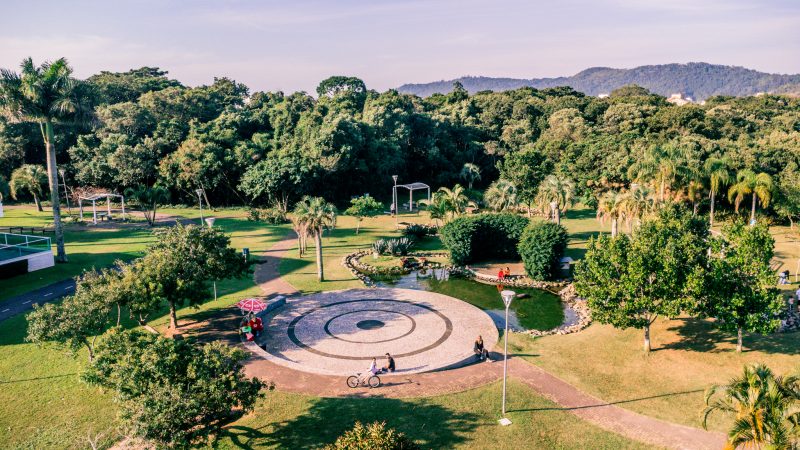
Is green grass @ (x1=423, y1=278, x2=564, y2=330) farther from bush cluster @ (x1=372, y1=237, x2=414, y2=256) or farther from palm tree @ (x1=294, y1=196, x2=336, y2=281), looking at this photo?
palm tree @ (x1=294, y1=196, x2=336, y2=281)

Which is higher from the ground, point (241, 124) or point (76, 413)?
point (241, 124)

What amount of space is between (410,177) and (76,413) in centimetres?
7407

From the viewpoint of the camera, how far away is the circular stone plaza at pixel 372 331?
27.4 meters

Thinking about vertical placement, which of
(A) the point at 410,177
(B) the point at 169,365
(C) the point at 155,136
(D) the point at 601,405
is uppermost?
(C) the point at 155,136

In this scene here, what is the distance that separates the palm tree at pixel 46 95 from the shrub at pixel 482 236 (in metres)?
33.0

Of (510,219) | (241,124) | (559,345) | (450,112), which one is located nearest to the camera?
(559,345)

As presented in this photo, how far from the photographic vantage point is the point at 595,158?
224ft

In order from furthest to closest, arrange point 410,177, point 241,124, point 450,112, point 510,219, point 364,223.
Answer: point 450,112 < point 410,177 < point 241,124 < point 364,223 < point 510,219

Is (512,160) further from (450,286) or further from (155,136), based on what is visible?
(155,136)

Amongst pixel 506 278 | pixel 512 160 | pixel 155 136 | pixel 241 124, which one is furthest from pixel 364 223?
pixel 155 136

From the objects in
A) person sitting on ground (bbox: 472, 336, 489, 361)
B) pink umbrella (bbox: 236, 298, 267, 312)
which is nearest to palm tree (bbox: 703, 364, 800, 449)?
person sitting on ground (bbox: 472, 336, 489, 361)

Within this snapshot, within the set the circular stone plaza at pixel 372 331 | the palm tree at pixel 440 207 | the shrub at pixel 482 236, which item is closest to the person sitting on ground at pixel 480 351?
the circular stone plaza at pixel 372 331

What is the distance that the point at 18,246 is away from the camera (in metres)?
41.2

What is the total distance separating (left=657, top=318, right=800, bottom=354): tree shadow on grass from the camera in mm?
27688
